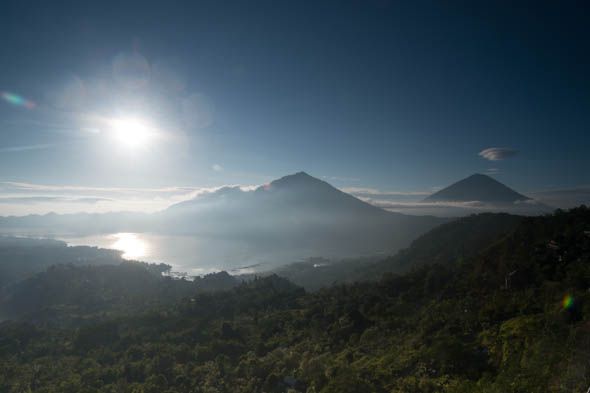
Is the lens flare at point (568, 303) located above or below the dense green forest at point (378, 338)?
above

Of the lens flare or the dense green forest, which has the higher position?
the lens flare

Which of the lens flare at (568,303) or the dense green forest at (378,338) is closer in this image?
the dense green forest at (378,338)

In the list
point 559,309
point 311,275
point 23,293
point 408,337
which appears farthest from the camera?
point 311,275

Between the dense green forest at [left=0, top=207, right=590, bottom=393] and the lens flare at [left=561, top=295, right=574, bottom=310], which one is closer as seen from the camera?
the dense green forest at [left=0, top=207, right=590, bottom=393]

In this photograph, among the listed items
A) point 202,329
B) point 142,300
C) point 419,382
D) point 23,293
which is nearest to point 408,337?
point 419,382

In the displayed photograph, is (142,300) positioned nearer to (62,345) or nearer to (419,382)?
(62,345)

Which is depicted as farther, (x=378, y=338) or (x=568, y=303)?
(x=378, y=338)

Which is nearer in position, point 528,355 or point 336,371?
point 528,355

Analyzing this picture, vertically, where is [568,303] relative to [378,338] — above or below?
above
